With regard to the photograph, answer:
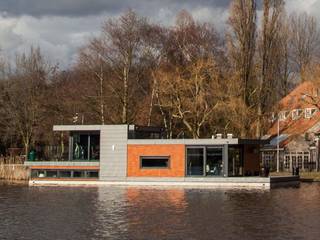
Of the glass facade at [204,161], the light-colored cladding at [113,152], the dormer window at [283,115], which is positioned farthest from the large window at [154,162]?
the dormer window at [283,115]

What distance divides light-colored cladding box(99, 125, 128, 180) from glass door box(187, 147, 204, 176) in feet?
17.2

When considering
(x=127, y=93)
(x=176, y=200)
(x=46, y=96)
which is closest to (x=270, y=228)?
→ (x=176, y=200)

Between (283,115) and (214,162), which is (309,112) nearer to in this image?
(283,115)

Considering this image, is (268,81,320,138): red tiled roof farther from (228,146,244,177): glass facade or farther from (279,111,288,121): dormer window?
(228,146,244,177): glass facade

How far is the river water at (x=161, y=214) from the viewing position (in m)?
23.9

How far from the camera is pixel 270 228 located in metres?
25.0

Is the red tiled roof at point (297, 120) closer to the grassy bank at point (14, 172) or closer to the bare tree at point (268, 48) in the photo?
the bare tree at point (268, 48)

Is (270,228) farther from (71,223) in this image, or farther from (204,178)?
(204,178)

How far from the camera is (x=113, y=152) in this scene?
167 ft

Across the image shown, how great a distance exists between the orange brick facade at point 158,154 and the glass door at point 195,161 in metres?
0.48

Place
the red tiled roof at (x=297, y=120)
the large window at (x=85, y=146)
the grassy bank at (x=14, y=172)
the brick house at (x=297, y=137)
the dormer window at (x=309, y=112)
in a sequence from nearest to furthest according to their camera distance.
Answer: the large window at (x=85, y=146), the grassy bank at (x=14, y=172), the brick house at (x=297, y=137), the red tiled roof at (x=297, y=120), the dormer window at (x=309, y=112)

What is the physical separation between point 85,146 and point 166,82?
1039cm

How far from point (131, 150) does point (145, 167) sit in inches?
70.2

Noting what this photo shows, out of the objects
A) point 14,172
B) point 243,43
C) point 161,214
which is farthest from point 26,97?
point 161,214
